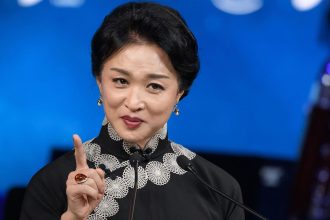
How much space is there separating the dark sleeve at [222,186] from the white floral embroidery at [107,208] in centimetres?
21

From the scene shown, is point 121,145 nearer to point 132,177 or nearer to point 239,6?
point 132,177

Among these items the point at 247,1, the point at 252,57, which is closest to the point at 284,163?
the point at 252,57

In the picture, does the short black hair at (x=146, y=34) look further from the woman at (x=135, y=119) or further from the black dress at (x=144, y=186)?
the black dress at (x=144, y=186)

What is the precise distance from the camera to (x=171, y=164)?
4.70ft

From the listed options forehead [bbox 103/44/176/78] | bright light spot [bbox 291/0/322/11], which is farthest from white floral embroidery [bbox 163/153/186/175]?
bright light spot [bbox 291/0/322/11]

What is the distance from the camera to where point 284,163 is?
2.54 meters

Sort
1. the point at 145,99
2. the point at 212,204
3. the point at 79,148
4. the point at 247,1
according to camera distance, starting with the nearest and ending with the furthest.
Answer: the point at 79,148
the point at 145,99
the point at 212,204
the point at 247,1

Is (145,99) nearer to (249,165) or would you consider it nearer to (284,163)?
(249,165)

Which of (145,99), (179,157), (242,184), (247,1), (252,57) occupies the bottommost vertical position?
(242,184)

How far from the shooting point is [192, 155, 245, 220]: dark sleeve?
141 cm

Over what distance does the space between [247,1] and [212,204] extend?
1.25 m

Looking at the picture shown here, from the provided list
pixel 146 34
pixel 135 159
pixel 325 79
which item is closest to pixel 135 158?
pixel 135 159

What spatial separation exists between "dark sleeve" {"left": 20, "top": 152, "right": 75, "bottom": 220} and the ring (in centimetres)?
17

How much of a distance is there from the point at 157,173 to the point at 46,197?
0.76ft
